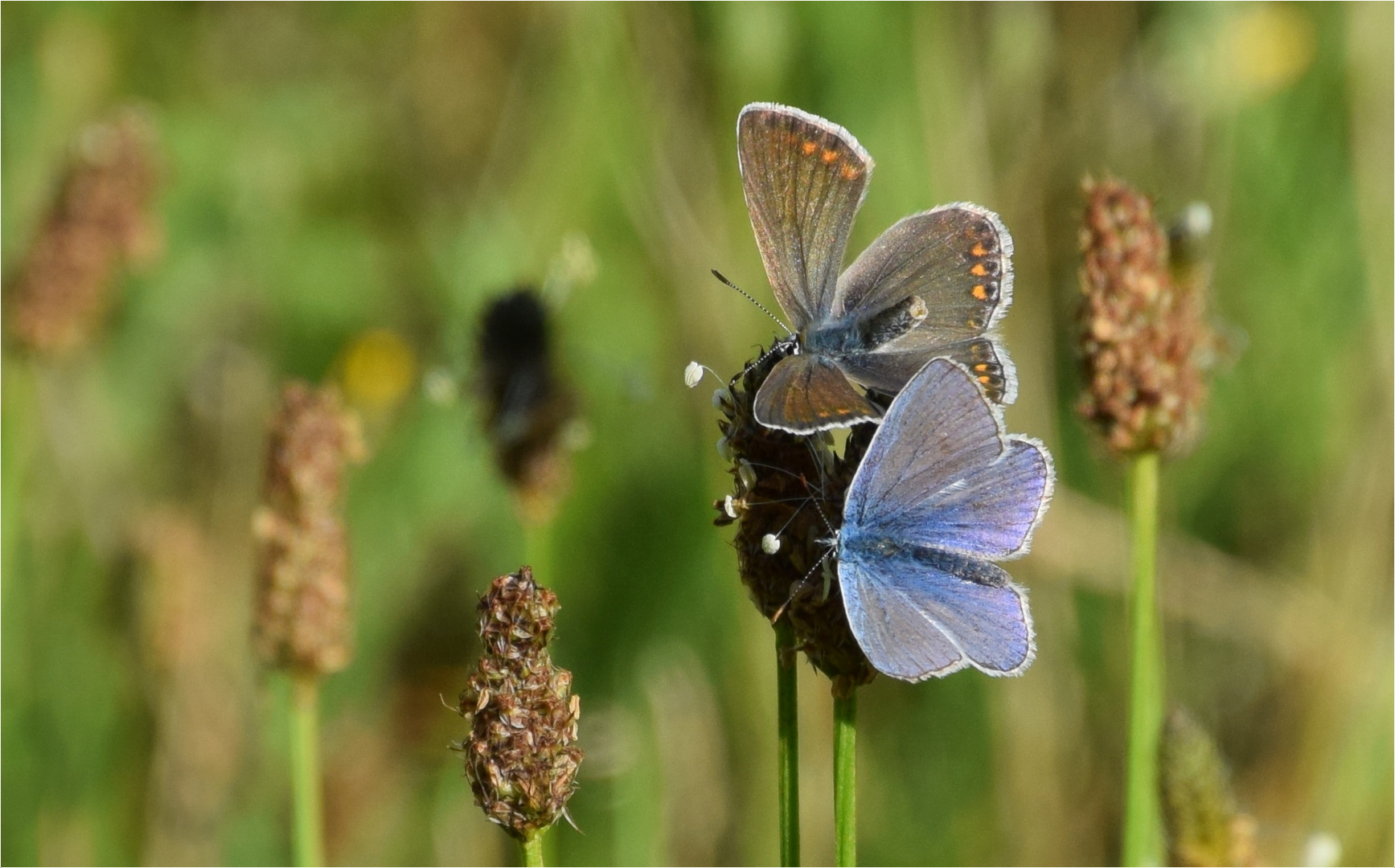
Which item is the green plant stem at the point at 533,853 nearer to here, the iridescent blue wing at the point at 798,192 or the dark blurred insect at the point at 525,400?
the iridescent blue wing at the point at 798,192

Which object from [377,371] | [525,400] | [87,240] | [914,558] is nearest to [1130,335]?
[914,558]

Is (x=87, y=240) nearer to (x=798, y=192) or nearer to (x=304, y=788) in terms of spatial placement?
(x=304, y=788)

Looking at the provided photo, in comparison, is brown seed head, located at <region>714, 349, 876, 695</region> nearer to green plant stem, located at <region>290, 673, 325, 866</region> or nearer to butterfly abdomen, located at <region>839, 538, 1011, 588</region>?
butterfly abdomen, located at <region>839, 538, 1011, 588</region>

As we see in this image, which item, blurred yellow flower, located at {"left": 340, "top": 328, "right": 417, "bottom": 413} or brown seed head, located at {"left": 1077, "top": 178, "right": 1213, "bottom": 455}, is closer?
brown seed head, located at {"left": 1077, "top": 178, "right": 1213, "bottom": 455}

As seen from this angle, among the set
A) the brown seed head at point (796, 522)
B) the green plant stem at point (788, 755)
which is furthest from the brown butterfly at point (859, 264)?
the green plant stem at point (788, 755)

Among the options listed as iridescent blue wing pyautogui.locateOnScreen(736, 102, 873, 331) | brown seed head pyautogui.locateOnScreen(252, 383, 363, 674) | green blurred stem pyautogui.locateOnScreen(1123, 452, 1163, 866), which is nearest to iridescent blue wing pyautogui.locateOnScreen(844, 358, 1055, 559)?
green blurred stem pyautogui.locateOnScreen(1123, 452, 1163, 866)

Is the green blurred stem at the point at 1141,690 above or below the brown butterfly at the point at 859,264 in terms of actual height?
below

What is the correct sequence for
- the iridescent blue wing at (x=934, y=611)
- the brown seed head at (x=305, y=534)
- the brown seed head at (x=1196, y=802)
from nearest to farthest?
the iridescent blue wing at (x=934, y=611) → the brown seed head at (x=1196, y=802) → the brown seed head at (x=305, y=534)
